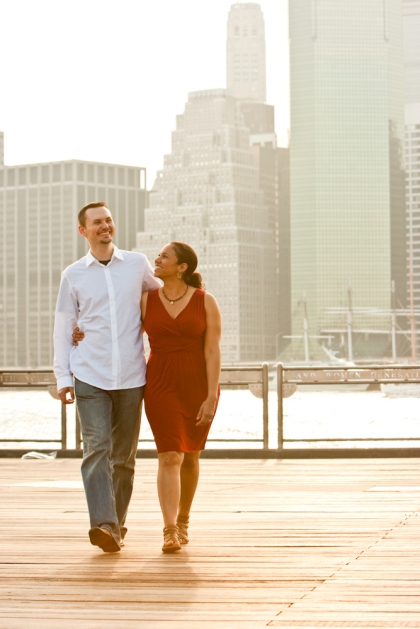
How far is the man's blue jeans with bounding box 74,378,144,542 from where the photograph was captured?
567 centimetres

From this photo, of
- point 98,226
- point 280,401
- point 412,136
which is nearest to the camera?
point 98,226

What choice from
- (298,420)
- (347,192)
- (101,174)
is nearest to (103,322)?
(298,420)

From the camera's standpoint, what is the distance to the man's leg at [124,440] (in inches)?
231

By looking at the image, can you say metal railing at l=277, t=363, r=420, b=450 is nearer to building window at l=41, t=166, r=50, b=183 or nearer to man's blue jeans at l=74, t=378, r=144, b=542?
man's blue jeans at l=74, t=378, r=144, b=542

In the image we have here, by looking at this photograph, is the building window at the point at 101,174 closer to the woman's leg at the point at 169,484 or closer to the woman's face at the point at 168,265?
the woman's face at the point at 168,265

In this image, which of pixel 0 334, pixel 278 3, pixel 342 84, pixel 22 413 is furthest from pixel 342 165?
pixel 22 413

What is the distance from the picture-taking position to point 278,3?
17600cm

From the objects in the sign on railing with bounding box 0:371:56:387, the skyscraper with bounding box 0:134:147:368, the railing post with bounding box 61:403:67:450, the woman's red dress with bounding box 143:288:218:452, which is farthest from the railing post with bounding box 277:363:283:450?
→ the skyscraper with bounding box 0:134:147:368

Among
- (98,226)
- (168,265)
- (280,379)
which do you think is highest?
(98,226)

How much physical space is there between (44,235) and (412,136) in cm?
5478

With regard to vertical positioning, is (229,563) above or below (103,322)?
below

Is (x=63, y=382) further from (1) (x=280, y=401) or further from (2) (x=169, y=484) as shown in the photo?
(1) (x=280, y=401)

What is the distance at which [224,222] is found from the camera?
515ft

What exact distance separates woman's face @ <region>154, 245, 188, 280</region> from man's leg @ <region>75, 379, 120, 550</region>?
2.06 feet
